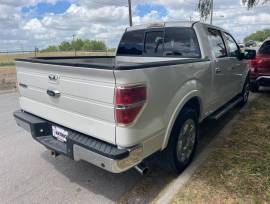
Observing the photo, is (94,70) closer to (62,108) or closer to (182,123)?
(62,108)

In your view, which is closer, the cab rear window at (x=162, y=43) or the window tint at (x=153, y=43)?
the cab rear window at (x=162, y=43)

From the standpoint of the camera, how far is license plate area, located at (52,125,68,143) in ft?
10.3

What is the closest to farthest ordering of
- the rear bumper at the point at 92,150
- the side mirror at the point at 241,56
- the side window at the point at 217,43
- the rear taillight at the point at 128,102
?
1. the rear taillight at the point at 128,102
2. the rear bumper at the point at 92,150
3. the side window at the point at 217,43
4. the side mirror at the point at 241,56

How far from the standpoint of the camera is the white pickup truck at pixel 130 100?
8.49 ft

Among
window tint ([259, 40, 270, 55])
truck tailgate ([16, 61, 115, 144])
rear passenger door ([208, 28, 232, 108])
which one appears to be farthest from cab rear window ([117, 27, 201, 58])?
window tint ([259, 40, 270, 55])

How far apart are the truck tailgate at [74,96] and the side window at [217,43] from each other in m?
2.55

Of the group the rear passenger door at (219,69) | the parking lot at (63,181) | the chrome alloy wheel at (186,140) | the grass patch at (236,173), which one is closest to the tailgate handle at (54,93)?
the parking lot at (63,181)

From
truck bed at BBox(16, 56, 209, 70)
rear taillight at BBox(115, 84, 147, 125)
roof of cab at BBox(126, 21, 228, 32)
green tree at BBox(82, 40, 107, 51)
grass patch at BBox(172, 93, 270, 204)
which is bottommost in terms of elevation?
grass patch at BBox(172, 93, 270, 204)

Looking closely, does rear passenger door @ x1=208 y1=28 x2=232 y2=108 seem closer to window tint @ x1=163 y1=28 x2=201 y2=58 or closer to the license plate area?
window tint @ x1=163 y1=28 x2=201 y2=58

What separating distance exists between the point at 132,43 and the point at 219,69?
1.64m

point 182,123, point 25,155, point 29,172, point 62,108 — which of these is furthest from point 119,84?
point 25,155

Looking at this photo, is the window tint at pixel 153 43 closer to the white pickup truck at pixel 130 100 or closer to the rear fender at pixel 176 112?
the white pickup truck at pixel 130 100

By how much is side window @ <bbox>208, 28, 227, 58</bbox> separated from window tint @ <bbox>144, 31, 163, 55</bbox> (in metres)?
0.81

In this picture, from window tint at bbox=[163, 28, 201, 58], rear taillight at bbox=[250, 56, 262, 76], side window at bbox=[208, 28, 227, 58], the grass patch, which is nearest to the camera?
the grass patch
